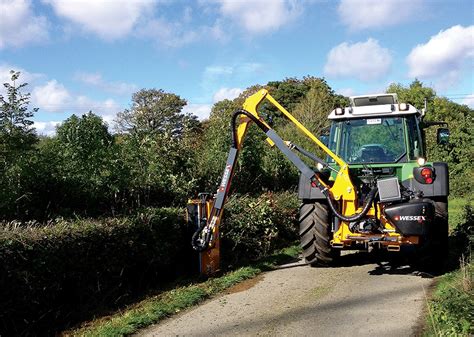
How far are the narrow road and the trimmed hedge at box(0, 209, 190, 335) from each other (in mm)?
1131

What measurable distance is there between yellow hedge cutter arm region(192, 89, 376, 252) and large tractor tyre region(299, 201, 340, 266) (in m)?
0.48

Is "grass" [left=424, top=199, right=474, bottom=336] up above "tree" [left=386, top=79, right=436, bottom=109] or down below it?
below

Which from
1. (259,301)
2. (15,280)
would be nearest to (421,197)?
(259,301)

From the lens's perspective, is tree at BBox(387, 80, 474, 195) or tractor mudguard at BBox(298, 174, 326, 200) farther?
tree at BBox(387, 80, 474, 195)

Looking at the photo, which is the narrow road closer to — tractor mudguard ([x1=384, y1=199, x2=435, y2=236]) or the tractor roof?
tractor mudguard ([x1=384, y1=199, x2=435, y2=236])

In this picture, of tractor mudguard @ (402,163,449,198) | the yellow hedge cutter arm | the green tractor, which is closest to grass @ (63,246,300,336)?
the yellow hedge cutter arm

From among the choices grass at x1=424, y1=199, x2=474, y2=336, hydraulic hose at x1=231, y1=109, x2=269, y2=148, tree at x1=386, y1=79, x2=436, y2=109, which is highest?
tree at x1=386, y1=79, x2=436, y2=109

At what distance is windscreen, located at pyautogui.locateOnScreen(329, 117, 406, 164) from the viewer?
337 inches

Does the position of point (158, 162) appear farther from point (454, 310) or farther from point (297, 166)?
point (454, 310)

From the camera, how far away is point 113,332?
536 centimetres

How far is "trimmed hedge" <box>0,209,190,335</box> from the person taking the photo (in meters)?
5.18

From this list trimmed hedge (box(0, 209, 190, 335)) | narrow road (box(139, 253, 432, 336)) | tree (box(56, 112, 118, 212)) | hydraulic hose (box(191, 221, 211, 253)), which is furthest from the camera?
hydraulic hose (box(191, 221, 211, 253))

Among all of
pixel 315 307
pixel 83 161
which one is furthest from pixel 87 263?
pixel 315 307

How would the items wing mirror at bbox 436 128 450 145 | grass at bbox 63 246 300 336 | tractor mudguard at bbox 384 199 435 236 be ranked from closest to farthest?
grass at bbox 63 246 300 336, tractor mudguard at bbox 384 199 435 236, wing mirror at bbox 436 128 450 145
